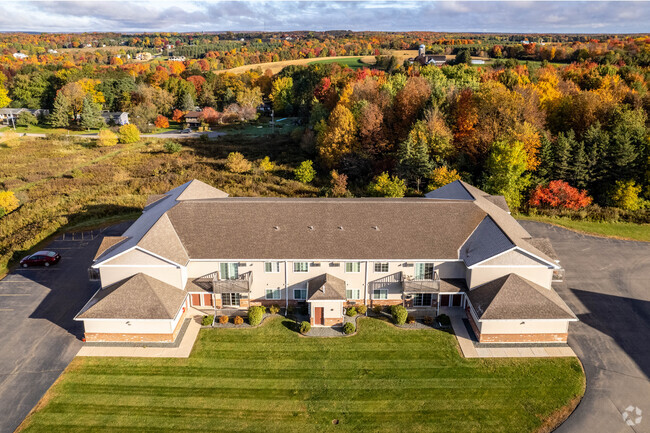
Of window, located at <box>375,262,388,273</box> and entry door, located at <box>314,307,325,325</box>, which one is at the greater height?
window, located at <box>375,262,388,273</box>

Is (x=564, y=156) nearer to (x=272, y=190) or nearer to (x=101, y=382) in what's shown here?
(x=272, y=190)

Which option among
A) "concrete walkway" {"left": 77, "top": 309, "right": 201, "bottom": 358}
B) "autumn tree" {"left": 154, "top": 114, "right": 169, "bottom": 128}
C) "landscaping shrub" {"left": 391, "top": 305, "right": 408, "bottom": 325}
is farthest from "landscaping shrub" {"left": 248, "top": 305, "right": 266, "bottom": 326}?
"autumn tree" {"left": 154, "top": 114, "right": 169, "bottom": 128}

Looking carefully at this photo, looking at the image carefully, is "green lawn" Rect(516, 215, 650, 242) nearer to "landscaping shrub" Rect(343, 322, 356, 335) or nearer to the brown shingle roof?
the brown shingle roof

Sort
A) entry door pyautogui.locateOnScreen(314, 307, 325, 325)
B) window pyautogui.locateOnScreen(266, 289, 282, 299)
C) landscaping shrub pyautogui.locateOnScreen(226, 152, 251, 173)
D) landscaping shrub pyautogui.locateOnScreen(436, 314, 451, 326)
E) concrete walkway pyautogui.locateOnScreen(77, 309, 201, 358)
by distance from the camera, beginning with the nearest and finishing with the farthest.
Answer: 1. concrete walkway pyautogui.locateOnScreen(77, 309, 201, 358)
2. entry door pyautogui.locateOnScreen(314, 307, 325, 325)
3. landscaping shrub pyautogui.locateOnScreen(436, 314, 451, 326)
4. window pyautogui.locateOnScreen(266, 289, 282, 299)
5. landscaping shrub pyautogui.locateOnScreen(226, 152, 251, 173)

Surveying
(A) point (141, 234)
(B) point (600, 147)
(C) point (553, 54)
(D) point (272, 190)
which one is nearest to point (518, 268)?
(A) point (141, 234)

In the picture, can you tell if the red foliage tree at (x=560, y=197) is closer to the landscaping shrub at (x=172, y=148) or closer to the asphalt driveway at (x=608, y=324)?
the asphalt driveway at (x=608, y=324)
